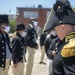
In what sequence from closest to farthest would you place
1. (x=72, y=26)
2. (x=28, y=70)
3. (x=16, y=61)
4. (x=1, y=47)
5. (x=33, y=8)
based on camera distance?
(x=72, y=26), (x=1, y=47), (x=16, y=61), (x=28, y=70), (x=33, y=8)

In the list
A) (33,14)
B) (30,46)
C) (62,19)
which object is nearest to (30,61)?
(30,46)

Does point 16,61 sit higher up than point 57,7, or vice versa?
point 57,7

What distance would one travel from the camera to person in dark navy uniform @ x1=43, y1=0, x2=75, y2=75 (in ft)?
8.29

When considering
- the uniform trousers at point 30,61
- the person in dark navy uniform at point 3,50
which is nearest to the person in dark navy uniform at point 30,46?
the uniform trousers at point 30,61

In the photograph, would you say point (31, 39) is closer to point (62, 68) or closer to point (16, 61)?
point (16, 61)

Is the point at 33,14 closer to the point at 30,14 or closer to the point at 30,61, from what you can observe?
the point at 30,14

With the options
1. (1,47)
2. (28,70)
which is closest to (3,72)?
(1,47)

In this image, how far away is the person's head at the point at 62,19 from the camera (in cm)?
277

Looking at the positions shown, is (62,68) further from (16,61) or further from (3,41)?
(16,61)

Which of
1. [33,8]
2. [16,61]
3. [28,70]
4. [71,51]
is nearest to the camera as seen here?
[71,51]

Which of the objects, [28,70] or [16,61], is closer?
[16,61]

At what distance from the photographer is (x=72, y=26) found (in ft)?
9.08

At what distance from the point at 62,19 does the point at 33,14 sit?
72.0m

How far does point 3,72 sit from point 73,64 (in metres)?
4.65
